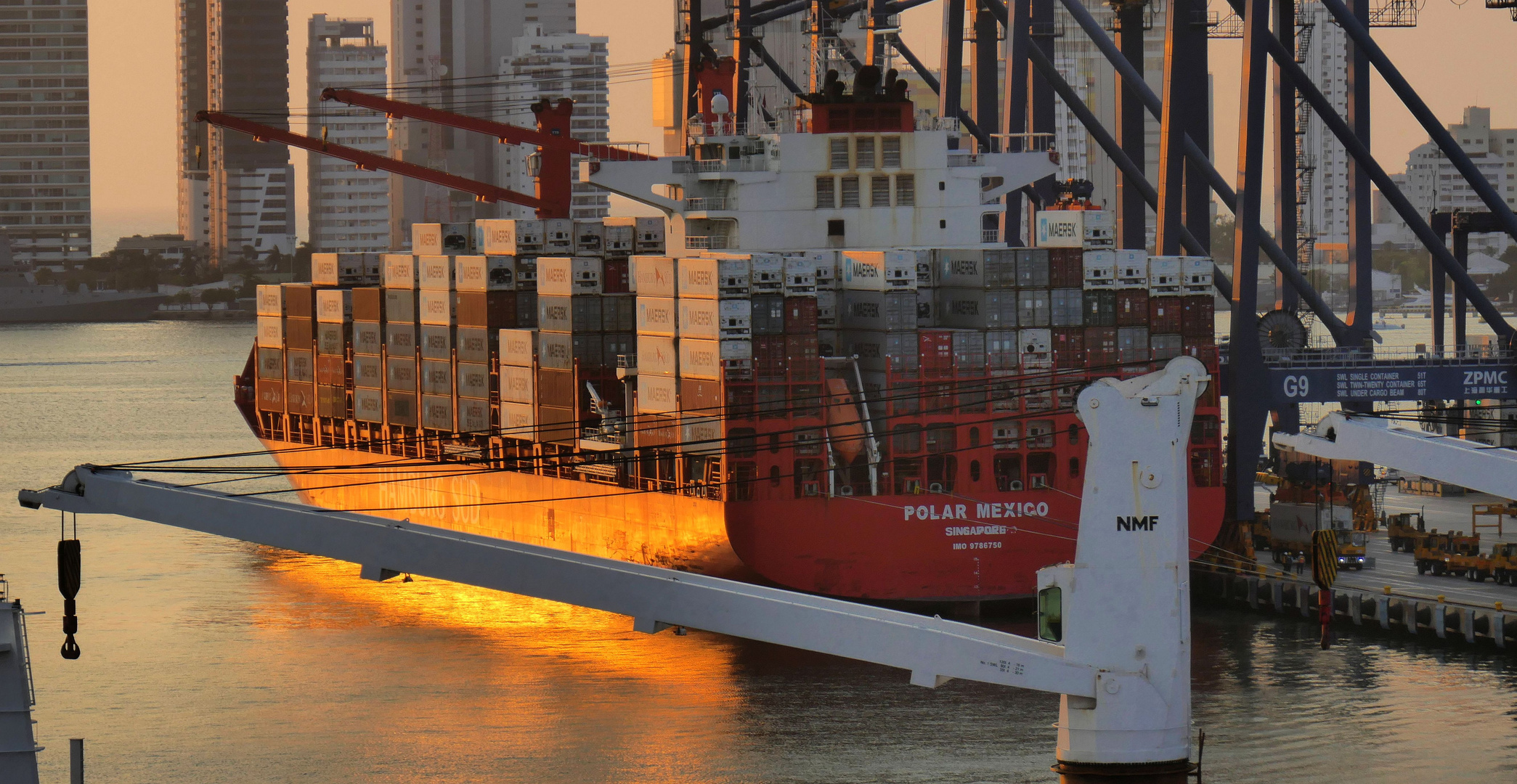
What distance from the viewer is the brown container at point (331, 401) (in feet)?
163

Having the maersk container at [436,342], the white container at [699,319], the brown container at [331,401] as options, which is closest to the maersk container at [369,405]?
the brown container at [331,401]

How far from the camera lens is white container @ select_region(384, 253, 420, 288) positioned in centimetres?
4716

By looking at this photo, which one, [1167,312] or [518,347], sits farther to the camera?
[518,347]

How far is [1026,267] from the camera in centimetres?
3594

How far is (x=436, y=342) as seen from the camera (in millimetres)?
45406

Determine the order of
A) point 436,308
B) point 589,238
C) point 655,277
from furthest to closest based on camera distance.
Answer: point 589,238
point 436,308
point 655,277

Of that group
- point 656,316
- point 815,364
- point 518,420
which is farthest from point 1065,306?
point 518,420

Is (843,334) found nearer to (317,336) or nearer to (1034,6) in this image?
(1034,6)

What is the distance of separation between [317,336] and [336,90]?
21.9 feet

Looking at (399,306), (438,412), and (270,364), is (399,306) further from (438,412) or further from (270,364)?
(270,364)

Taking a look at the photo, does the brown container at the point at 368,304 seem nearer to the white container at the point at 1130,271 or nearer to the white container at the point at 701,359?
the white container at the point at 701,359

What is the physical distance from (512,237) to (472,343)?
101 inches

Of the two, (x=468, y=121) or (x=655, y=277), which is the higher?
(x=468, y=121)

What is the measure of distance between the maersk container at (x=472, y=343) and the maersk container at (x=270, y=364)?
10066 millimetres
